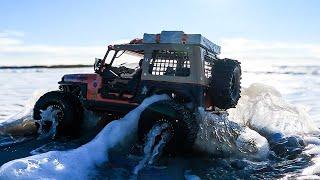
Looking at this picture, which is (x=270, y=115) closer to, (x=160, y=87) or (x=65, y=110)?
(x=160, y=87)

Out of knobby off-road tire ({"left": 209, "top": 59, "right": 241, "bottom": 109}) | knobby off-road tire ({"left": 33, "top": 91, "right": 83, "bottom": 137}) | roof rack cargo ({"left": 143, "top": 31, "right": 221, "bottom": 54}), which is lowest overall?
knobby off-road tire ({"left": 33, "top": 91, "right": 83, "bottom": 137})

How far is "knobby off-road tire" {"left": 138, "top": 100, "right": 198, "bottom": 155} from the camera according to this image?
290 inches

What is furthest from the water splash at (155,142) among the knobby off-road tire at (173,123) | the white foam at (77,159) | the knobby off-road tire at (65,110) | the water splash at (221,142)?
the knobby off-road tire at (65,110)

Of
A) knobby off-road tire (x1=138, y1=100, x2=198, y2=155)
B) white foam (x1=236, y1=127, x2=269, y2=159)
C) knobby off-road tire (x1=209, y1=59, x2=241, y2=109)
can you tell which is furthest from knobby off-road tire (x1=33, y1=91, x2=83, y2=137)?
white foam (x1=236, y1=127, x2=269, y2=159)

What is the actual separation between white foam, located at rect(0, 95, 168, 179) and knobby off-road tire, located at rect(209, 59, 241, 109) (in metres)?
0.85

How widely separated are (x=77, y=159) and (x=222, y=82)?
291cm

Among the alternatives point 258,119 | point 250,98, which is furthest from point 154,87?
point 250,98

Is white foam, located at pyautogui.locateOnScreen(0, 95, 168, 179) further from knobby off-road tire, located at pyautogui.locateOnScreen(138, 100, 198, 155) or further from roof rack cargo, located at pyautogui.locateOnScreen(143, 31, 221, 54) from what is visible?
roof rack cargo, located at pyautogui.locateOnScreen(143, 31, 221, 54)

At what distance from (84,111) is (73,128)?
0.47 m

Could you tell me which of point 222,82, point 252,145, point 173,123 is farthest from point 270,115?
point 173,123

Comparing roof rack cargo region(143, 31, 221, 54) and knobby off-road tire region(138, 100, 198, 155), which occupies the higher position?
roof rack cargo region(143, 31, 221, 54)

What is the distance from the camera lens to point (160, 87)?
8.12 meters

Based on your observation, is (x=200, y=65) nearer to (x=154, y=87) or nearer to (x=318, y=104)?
(x=154, y=87)

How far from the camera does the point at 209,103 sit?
8234 mm
